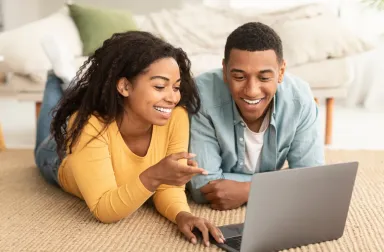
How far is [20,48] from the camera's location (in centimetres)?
277

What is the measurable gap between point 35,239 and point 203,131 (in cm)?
52

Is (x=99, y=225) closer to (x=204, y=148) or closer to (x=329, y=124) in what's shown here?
(x=204, y=148)

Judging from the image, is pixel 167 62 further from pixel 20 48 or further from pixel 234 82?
pixel 20 48

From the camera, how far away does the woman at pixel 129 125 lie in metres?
1.42

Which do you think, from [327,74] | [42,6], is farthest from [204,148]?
[42,6]

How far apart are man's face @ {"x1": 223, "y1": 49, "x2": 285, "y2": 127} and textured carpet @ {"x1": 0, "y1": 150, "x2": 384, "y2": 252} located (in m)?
0.30

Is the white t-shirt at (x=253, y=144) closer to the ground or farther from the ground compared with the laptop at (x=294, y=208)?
farther from the ground

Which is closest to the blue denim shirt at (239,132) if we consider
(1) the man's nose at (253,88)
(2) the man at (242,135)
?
(2) the man at (242,135)

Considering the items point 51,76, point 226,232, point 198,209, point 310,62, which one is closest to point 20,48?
point 51,76

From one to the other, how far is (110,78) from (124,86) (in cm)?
4

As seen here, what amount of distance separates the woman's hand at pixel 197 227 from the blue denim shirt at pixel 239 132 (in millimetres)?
Answer: 248

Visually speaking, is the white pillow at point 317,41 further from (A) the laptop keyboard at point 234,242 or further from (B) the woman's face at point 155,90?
(A) the laptop keyboard at point 234,242

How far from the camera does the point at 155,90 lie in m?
1.45

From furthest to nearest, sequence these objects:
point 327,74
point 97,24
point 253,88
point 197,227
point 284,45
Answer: point 97,24, point 284,45, point 327,74, point 253,88, point 197,227
